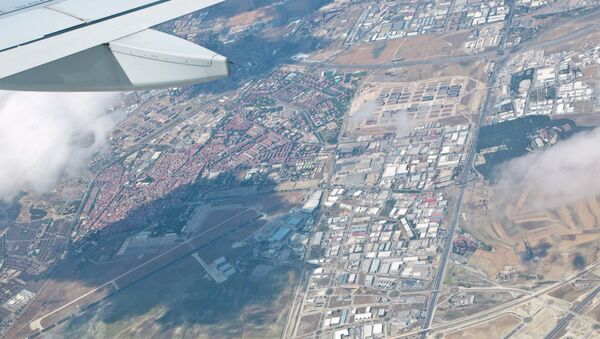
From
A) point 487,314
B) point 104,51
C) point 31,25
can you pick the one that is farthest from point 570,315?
point 31,25

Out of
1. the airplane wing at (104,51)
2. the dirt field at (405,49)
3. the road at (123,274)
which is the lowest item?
the dirt field at (405,49)

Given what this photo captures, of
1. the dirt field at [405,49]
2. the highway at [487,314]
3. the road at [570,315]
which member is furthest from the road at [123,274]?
the dirt field at [405,49]

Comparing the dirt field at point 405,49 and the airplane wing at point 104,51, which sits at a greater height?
the airplane wing at point 104,51

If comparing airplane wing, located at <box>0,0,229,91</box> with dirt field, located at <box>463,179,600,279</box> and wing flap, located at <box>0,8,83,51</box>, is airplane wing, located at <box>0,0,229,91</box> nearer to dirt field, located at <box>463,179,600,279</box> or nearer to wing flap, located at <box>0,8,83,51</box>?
wing flap, located at <box>0,8,83,51</box>

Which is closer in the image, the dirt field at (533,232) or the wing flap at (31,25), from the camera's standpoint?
the wing flap at (31,25)

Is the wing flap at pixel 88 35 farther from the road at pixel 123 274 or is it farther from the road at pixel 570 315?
the road at pixel 123 274

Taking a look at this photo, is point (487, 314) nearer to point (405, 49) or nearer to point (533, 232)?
point (533, 232)

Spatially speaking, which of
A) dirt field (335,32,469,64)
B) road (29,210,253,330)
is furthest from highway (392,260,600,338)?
dirt field (335,32,469,64)
